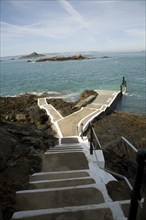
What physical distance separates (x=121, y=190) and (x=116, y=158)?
5813 millimetres

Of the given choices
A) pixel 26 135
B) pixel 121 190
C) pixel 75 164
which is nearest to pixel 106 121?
pixel 26 135

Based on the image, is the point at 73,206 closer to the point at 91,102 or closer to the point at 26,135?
the point at 26,135

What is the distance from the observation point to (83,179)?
426 cm

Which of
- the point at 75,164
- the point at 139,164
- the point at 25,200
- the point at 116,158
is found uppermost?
the point at 139,164

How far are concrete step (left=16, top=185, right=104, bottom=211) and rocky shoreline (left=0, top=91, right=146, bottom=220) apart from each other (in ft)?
0.61

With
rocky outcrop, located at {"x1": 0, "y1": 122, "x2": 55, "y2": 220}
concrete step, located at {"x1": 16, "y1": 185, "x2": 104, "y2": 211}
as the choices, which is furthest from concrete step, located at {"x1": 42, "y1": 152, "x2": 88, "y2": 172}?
concrete step, located at {"x1": 16, "y1": 185, "x2": 104, "y2": 211}

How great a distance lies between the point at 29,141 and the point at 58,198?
416 centimetres

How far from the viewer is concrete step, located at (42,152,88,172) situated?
5.78 meters

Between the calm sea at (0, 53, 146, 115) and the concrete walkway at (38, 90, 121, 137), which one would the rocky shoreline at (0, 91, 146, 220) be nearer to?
the concrete walkway at (38, 90, 121, 137)

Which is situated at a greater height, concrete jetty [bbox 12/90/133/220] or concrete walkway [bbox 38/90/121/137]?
concrete jetty [bbox 12/90/133/220]

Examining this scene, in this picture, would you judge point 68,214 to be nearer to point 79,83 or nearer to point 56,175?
point 56,175

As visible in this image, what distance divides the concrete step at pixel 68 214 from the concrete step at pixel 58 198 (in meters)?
0.27

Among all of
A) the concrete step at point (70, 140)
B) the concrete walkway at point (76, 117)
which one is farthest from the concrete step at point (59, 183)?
the concrete walkway at point (76, 117)

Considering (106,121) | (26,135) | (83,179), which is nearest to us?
(83,179)
